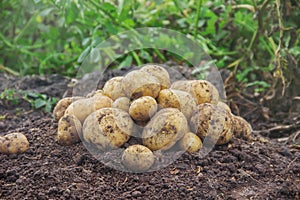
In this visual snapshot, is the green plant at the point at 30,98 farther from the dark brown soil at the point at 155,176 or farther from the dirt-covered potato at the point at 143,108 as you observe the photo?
the dirt-covered potato at the point at 143,108

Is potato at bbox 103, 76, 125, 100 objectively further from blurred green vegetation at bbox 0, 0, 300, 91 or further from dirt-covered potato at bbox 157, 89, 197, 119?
blurred green vegetation at bbox 0, 0, 300, 91

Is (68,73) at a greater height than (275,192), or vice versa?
(275,192)

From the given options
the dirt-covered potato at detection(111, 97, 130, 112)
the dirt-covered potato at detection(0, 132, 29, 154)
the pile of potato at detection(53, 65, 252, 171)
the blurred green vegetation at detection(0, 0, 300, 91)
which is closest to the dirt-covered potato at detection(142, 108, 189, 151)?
the pile of potato at detection(53, 65, 252, 171)

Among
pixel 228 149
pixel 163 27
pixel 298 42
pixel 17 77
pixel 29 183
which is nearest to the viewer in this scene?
pixel 29 183

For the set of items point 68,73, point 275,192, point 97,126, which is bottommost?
point 68,73

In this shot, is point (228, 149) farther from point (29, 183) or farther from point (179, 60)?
point (179, 60)

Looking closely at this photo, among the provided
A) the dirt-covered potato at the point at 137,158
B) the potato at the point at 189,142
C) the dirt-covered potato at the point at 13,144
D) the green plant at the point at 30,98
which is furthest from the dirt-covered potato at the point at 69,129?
the green plant at the point at 30,98

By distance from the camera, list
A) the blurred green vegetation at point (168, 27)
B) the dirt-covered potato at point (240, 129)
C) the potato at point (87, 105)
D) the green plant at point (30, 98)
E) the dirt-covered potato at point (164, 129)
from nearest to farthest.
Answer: the dirt-covered potato at point (164, 129)
the potato at point (87, 105)
the dirt-covered potato at point (240, 129)
the green plant at point (30, 98)
the blurred green vegetation at point (168, 27)

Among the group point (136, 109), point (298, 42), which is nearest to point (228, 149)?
point (136, 109)
